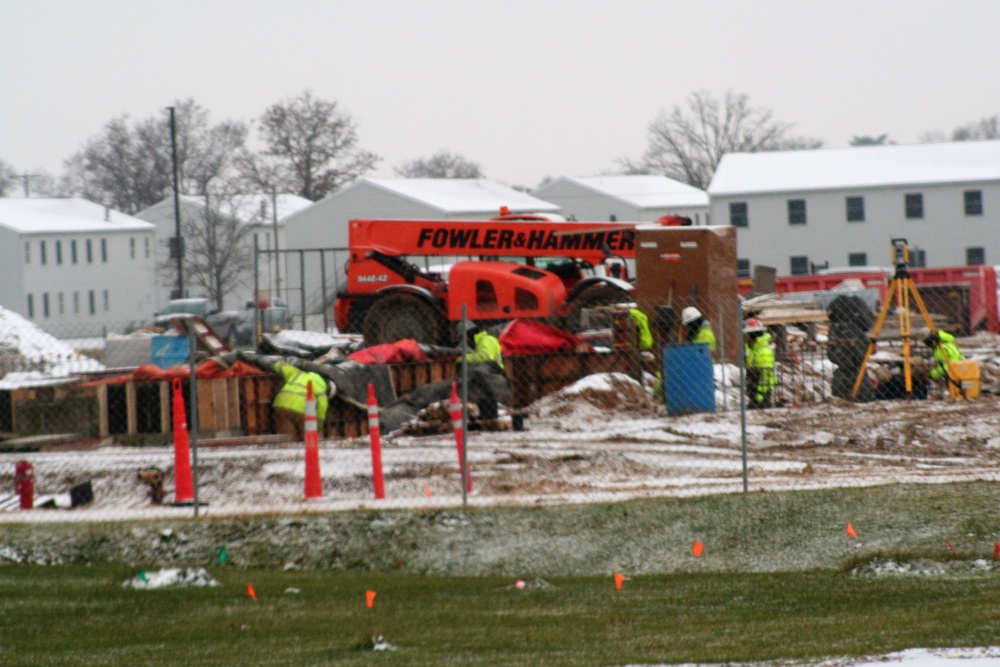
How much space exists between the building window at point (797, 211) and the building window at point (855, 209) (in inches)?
72.3

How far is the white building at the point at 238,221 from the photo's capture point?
75750 mm

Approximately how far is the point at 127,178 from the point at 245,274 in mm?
21541

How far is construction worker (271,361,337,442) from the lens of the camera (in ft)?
55.9

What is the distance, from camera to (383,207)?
216ft

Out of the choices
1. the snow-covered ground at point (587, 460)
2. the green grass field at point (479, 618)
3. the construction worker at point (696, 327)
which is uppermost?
the construction worker at point (696, 327)

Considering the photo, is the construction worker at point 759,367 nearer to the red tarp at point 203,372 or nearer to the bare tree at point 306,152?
the red tarp at point 203,372

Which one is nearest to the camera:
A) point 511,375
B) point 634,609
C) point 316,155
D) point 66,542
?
point 634,609

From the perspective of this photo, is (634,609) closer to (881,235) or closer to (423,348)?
(423,348)

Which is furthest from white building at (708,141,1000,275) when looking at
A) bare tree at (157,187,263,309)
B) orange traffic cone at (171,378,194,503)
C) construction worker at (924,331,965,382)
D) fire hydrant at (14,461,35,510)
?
fire hydrant at (14,461,35,510)

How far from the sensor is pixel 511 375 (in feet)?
64.2

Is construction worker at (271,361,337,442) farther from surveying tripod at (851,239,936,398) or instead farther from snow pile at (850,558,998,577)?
snow pile at (850,558,998,577)

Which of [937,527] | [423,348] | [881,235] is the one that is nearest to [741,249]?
[881,235]

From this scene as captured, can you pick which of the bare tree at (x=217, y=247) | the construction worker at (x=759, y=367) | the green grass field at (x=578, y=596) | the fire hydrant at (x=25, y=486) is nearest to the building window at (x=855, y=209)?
the bare tree at (x=217, y=247)

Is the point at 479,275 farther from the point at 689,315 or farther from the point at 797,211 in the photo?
the point at 797,211
